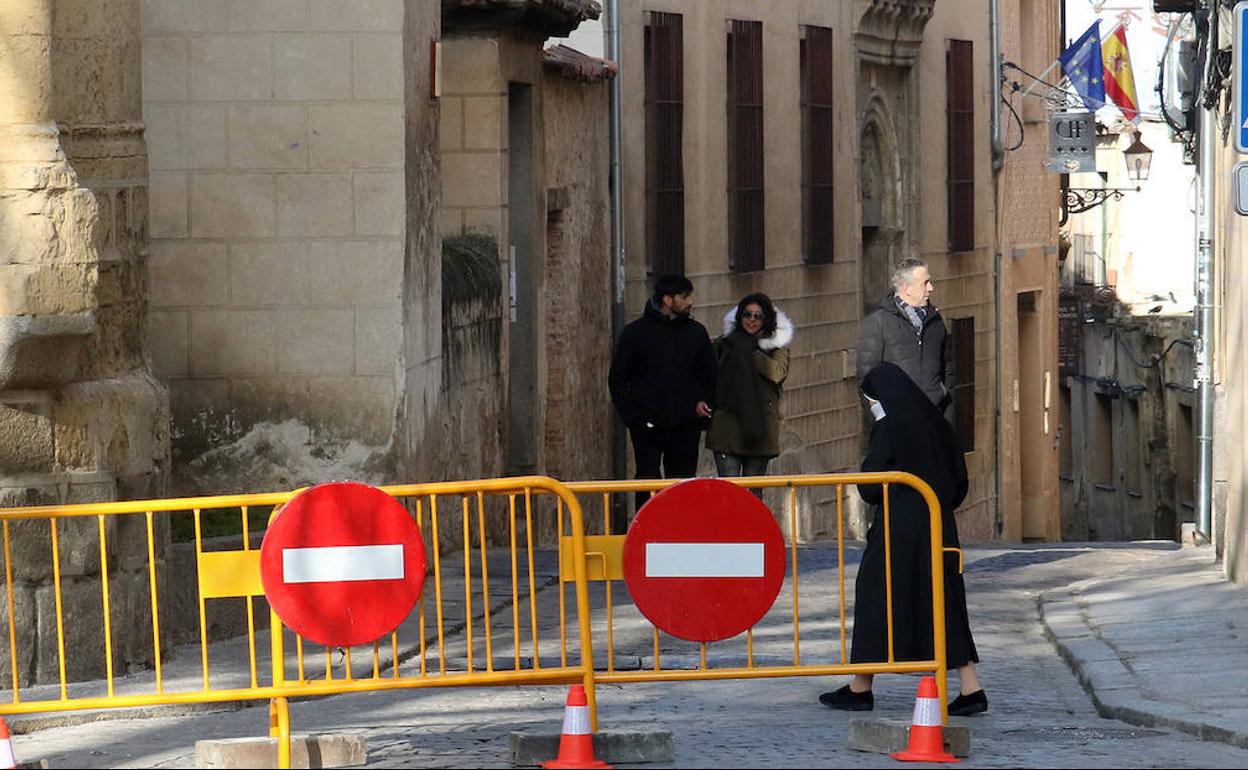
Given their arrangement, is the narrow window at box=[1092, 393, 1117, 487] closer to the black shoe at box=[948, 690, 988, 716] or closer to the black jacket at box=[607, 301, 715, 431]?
the black jacket at box=[607, 301, 715, 431]

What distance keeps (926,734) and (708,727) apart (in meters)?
1.16

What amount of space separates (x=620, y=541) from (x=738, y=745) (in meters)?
0.78

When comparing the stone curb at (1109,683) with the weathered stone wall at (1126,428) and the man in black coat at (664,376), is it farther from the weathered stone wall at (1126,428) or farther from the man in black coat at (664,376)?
the weathered stone wall at (1126,428)

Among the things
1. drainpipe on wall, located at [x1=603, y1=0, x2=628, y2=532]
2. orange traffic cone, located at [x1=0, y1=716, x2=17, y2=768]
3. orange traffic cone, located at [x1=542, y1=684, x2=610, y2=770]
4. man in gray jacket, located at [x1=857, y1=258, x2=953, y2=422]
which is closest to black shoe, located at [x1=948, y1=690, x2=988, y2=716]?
man in gray jacket, located at [x1=857, y1=258, x2=953, y2=422]

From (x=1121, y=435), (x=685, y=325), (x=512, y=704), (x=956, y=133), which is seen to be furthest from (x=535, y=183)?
(x=1121, y=435)

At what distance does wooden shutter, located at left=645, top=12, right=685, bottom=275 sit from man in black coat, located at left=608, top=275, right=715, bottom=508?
662 centimetres

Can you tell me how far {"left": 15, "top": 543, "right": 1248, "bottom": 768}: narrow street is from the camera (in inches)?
333

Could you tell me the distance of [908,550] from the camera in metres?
9.56

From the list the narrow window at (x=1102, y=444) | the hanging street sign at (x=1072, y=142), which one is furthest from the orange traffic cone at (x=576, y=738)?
the narrow window at (x=1102, y=444)

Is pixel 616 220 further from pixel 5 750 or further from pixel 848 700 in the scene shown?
pixel 5 750

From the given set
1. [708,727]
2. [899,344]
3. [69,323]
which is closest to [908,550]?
[708,727]

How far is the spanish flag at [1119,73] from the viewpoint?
33844 mm

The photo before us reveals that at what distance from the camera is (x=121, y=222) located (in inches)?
417

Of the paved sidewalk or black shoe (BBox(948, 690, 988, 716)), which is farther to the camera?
the paved sidewalk
